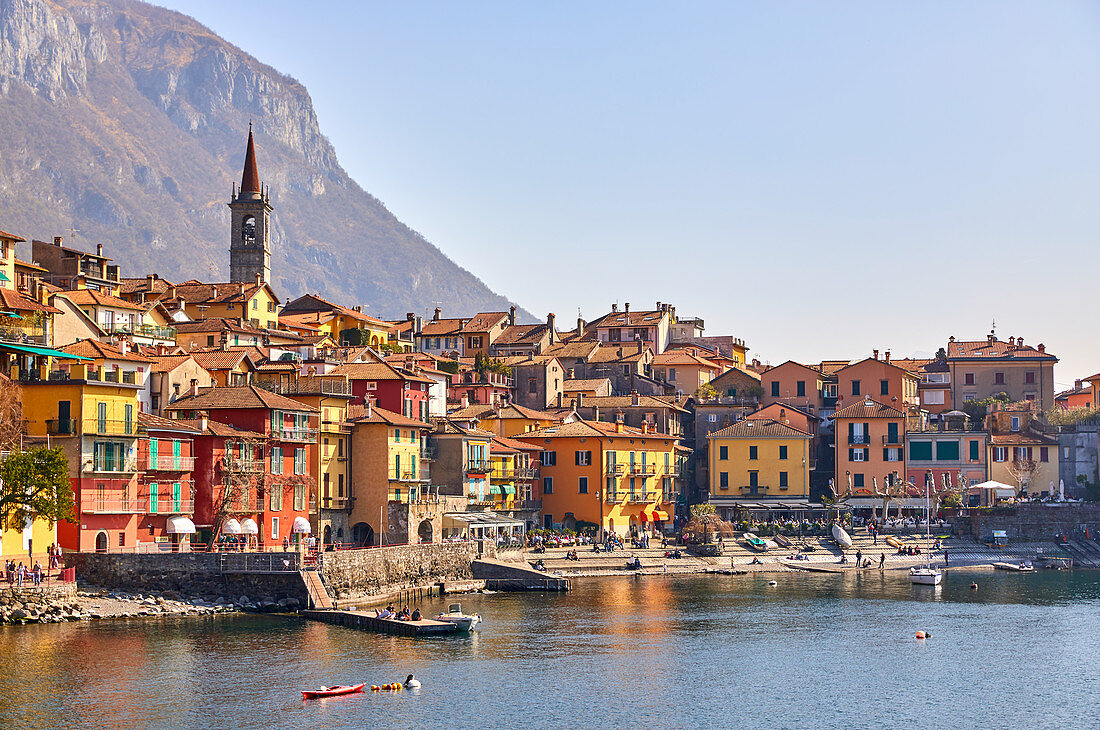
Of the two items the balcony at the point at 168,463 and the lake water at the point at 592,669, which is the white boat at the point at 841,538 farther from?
the balcony at the point at 168,463

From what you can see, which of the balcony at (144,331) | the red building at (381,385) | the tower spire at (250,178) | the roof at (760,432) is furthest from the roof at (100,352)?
the tower spire at (250,178)

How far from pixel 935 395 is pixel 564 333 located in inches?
1518

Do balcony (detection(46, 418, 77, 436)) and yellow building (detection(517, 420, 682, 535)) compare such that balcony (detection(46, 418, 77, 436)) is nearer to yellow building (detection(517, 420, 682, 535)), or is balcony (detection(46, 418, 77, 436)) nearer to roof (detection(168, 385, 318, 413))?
roof (detection(168, 385, 318, 413))

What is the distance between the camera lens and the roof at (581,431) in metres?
110

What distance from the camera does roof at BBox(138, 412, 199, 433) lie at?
73.3 meters

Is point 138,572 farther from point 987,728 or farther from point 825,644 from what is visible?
point 987,728

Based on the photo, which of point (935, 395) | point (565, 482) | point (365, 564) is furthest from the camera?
point (935, 395)

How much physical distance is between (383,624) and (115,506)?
14.8 metres

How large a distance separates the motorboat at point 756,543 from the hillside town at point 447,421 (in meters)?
7.45

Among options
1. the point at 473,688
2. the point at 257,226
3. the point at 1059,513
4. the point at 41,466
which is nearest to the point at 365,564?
the point at 41,466

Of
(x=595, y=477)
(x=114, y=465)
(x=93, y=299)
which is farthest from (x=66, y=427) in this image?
(x=595, y=477)

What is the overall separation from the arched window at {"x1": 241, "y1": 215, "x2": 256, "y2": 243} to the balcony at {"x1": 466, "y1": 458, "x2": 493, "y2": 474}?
64.8m

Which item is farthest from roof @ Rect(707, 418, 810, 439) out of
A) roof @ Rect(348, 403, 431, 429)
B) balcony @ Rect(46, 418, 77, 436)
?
balcony @ Rect(46, 418, 77, 436)

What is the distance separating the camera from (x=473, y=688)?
177ft
